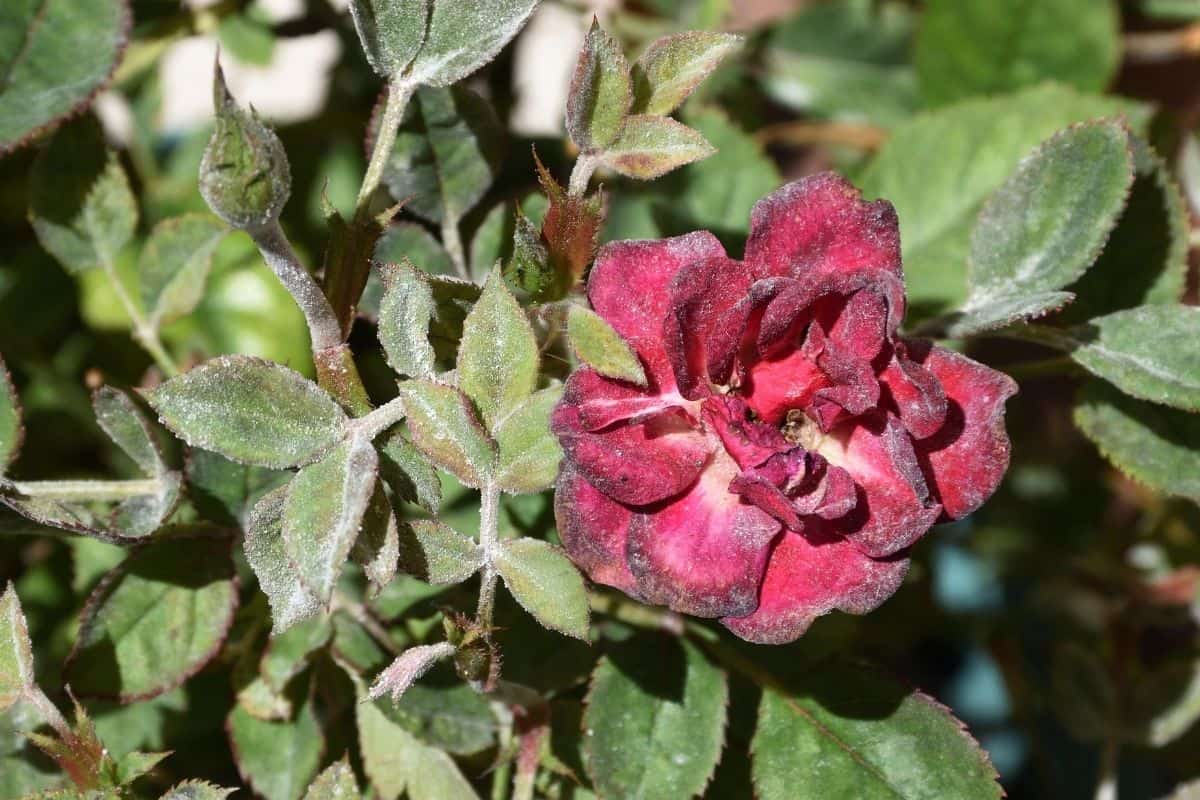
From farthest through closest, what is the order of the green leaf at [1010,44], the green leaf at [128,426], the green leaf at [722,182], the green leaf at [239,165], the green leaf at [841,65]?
the green leaf at [841,65] < the green leaf at [1010,44] < the green leaf at [722,182] < the green leaf at [128,426] < the green leaf at [239,165]

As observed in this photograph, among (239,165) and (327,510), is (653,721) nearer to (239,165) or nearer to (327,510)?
(327,510)

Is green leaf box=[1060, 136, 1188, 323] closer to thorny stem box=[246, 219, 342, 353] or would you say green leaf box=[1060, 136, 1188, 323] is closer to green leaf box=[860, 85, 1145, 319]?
green leaf box=[860, 85, 1145, 319]

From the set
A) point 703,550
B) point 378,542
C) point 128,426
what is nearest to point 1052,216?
point 703,550

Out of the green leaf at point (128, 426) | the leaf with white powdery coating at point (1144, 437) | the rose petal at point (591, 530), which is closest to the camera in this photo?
the rose petal at point (591, 530)

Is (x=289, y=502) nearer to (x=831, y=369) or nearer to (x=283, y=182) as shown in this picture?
(x=283, y=182)

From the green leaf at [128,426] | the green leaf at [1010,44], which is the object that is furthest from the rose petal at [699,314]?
the green leaf at [1010,44]

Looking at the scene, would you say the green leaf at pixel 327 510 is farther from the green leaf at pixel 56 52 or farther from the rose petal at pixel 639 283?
the green leaf at pixel 56 52
